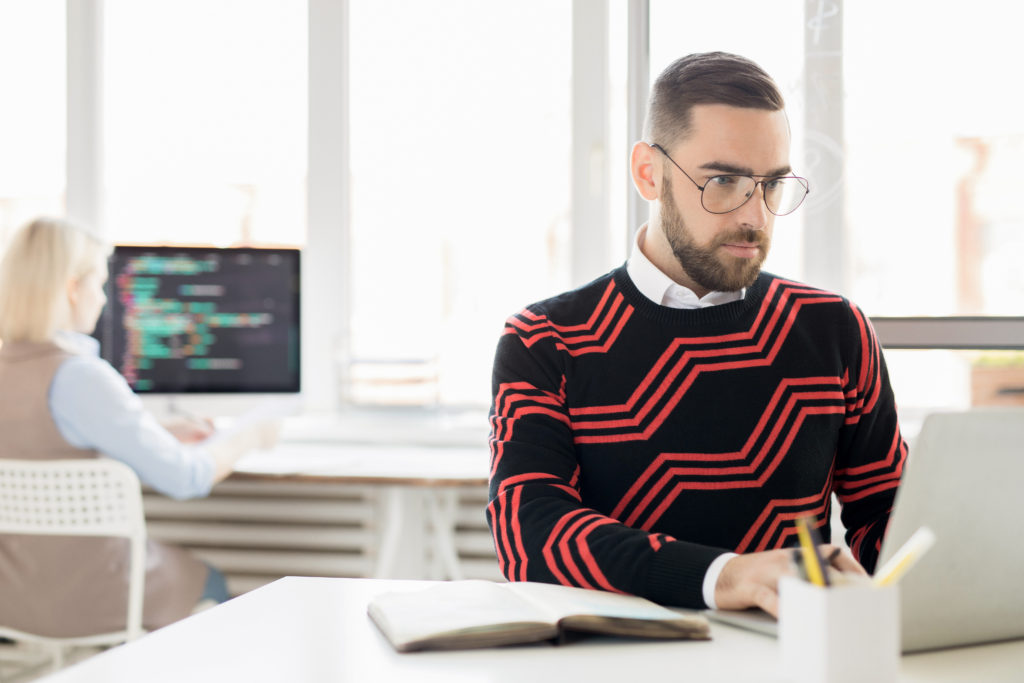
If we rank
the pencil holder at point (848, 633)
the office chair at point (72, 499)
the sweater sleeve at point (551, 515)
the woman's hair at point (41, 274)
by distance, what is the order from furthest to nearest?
the woman's hair at point (41, 274), the office chair at point (72, 499), the sweater sleeve at point (551, 515), the pencil holder at point (848, 633)

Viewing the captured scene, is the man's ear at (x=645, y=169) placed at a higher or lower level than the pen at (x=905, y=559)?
higher

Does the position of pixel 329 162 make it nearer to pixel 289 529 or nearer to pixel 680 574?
pixel 289 529

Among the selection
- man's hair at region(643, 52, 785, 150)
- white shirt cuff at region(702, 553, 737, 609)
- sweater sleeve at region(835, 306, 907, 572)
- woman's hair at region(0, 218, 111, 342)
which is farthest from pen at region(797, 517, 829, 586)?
woman's hair at region(0, 218, 111, 342)

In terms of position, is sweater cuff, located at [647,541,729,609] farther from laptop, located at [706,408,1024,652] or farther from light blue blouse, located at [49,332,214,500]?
light blue blouse, located at [49,332,214,500]

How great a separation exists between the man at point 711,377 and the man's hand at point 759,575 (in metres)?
0.35

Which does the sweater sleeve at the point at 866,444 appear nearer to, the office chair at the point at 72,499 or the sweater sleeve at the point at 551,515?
the sweater sleeve at the point at 551,515

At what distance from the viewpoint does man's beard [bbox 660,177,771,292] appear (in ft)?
4.52

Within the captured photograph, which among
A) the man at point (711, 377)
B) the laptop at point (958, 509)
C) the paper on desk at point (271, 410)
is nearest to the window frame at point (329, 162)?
the paper on desk at point (271, 410)

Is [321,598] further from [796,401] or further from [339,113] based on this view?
[339,113]

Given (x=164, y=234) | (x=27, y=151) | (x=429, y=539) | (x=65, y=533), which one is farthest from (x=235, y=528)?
(x=27, y=151)

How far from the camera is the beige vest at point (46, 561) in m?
2.07

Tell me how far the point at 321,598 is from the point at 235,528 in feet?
6.30

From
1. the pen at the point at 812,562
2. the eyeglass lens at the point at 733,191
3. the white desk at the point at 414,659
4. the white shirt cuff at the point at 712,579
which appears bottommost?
the white desk at the point at 414,659

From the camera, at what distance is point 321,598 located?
38.1 inches
